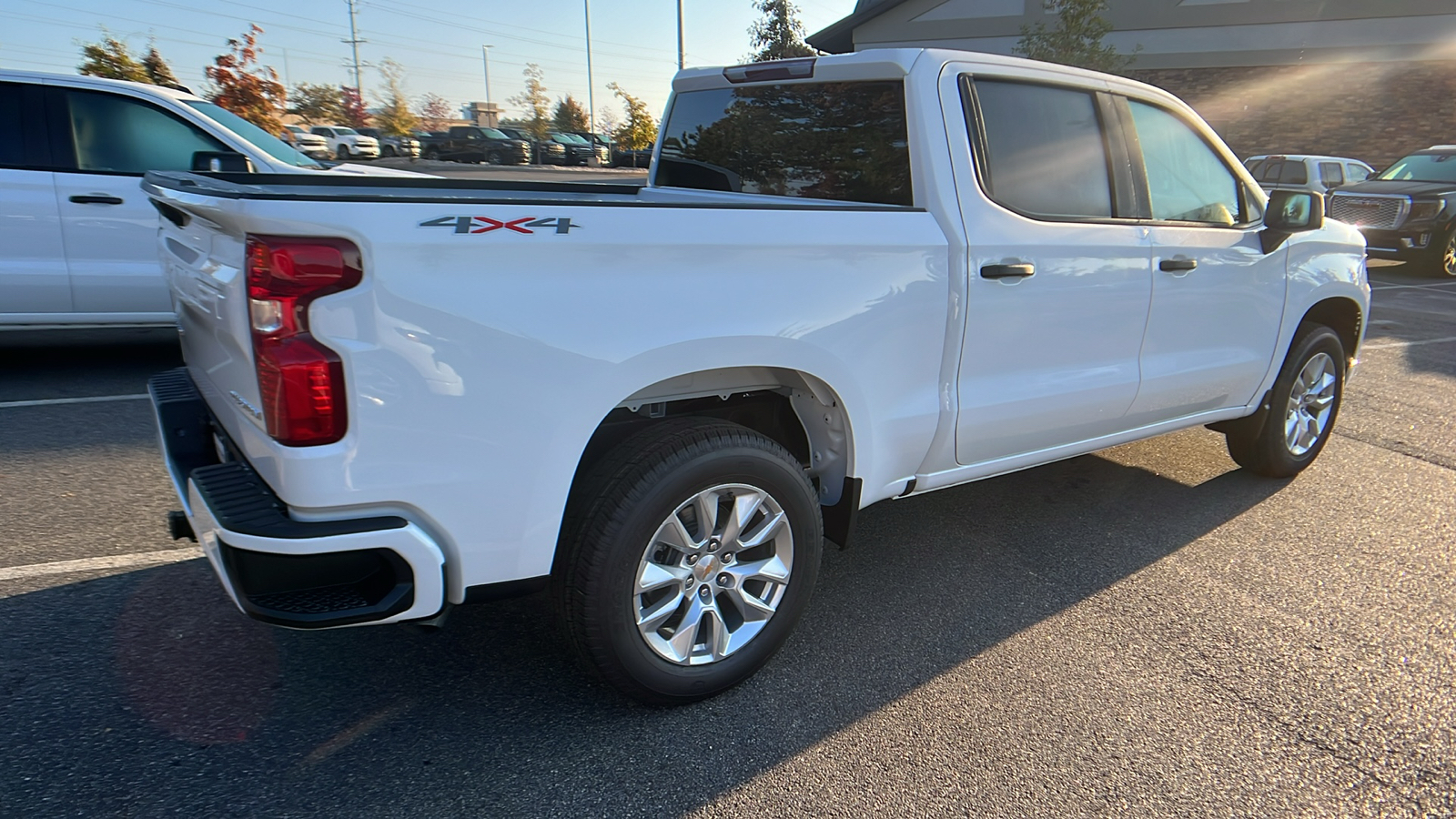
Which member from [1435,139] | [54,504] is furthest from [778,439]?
[1435,139]

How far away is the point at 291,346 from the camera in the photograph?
6.48 feet

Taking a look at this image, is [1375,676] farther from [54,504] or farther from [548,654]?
[54,504]

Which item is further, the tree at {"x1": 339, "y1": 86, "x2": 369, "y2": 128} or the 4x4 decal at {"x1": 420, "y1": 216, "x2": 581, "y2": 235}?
the tree at {"x1": 339, "y1": 86, "x2": 369, "y2": 128}

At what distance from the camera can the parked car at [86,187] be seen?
5.65m

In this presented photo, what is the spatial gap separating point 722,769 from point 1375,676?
2.23 meters

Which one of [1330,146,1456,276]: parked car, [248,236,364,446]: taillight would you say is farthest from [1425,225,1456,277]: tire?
[248,236,364,446]: taillight

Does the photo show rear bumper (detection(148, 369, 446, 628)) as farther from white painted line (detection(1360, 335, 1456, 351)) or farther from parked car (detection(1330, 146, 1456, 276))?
parked car (detection(1330, 146, 1456, 276))

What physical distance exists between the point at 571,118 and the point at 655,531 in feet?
242

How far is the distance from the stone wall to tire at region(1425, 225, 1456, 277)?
12.3 meters

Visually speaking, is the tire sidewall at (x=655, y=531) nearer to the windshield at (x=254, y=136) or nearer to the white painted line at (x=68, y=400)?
the white painted line at (x=68, y=400)

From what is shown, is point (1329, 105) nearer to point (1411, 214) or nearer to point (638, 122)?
point (1411, 214)

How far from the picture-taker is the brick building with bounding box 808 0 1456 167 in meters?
22.9

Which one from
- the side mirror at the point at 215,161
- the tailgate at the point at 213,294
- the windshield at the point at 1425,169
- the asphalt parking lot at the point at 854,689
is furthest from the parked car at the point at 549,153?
the tailgate at the point at 213,294

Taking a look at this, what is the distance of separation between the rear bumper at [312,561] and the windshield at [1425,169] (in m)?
17.7
